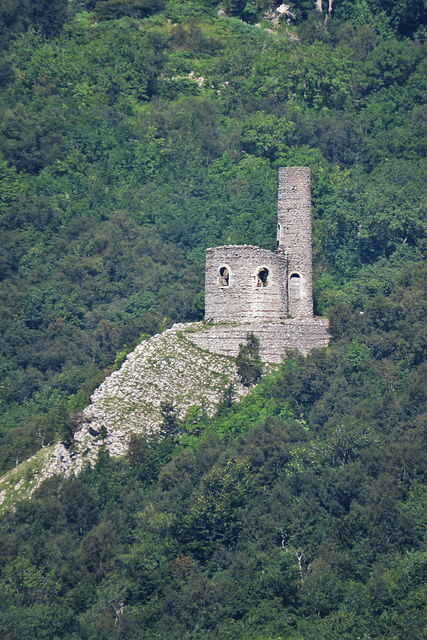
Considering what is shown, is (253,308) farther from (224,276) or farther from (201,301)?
(201,301)

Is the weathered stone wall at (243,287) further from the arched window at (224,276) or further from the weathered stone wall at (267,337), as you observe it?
the weathered stone wall at (267,337)

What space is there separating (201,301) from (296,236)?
533 centimetres

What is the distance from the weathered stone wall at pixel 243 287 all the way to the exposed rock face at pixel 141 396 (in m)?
1.19

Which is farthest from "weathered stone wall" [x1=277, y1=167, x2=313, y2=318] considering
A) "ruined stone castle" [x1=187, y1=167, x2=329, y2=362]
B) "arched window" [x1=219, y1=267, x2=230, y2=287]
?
"arched window" [x1=219, y1=267, x2=230, y2=287]

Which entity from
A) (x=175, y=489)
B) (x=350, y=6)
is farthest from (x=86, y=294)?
(x=350, y=6)

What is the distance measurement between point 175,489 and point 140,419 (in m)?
2.79

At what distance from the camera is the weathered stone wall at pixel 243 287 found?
1977 inches

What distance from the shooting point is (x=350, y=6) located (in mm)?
88250

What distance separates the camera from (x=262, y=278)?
168ft

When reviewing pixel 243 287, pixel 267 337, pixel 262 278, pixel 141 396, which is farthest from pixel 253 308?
pixel 141 396

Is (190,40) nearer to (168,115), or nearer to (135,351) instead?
(168,115)

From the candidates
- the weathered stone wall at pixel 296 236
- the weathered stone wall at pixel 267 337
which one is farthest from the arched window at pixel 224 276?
the weathered stone wall at pixel 296 236

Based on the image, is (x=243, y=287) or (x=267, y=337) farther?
(x=243, y=287)

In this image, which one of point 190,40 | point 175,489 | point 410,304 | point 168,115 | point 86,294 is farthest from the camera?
point 190,40
